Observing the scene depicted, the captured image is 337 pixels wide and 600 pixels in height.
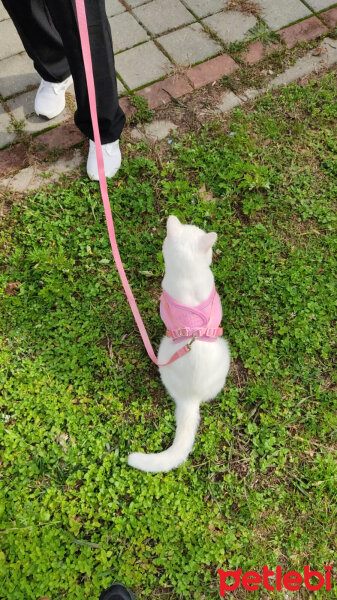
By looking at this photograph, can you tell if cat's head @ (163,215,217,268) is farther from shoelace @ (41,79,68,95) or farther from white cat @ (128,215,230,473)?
shoelace @ (41,79,68,95)

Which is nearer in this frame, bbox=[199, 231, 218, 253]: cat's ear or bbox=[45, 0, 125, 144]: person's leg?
bbox=[199, 231, 218, 253]: cat's ear

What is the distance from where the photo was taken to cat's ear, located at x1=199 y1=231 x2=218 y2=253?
72.9 inches

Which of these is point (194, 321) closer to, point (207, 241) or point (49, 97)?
point (207, 241)

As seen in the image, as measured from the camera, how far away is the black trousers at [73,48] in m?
2.18

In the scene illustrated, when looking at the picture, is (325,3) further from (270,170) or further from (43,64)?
(43,64)

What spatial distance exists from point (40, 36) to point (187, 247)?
1907 mm

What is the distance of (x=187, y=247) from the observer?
1954 millimetres

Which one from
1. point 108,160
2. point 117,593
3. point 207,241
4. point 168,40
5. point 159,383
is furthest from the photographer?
point 168,40

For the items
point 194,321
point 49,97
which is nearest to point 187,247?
point 194,321

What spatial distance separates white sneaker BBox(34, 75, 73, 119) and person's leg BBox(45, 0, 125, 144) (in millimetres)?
581

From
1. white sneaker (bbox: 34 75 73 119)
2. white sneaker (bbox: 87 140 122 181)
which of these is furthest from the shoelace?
white sneaker (bbox: 87 140 122 181)

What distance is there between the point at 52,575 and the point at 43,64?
3.18m

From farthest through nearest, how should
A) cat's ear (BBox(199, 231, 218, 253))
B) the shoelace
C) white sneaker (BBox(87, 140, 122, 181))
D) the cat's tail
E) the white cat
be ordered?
the shoelace, white sneaker (BBox(87, 140, 122, 181)), the cat's tail, the white cat, cat's ear (BBox(199, 231, 218, 253))

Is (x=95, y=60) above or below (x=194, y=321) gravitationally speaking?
above
